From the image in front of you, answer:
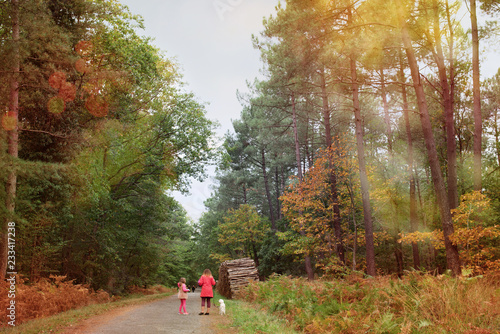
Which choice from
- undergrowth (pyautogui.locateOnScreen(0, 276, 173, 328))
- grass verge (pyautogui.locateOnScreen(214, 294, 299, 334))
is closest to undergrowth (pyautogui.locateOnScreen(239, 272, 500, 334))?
grass verge (pyautogui.locateOnScreen(214, 294, 299, 334))

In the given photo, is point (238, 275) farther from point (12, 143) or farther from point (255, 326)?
point (12, 143)

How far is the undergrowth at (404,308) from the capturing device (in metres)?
5.41

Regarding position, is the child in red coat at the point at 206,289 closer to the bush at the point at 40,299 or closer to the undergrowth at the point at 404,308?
the undergrowth at the point at 404,308

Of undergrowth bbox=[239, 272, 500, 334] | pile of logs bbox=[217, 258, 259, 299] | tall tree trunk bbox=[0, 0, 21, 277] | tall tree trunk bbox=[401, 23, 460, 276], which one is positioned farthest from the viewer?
pile of logs bbox=[217, 258, 259, 299]

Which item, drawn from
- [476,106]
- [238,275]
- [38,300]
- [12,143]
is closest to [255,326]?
[38,300]

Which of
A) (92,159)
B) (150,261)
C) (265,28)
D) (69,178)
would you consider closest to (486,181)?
(265,28)

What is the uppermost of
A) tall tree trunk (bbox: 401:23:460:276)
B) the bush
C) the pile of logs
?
tall tree trunk (bbox: 401:23:460:276)

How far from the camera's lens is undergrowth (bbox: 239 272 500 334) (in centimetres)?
541

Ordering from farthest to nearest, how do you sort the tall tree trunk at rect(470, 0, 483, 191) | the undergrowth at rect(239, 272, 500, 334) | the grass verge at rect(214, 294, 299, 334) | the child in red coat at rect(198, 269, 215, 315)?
the tall tree trunk at rect(470, 0, 483, 191), the child in red coat at rect(198, 269, 215, 315), the grass verge at rect(214, 294, 299, 334), the undergrowth at rect(239, 272, 500, 334)

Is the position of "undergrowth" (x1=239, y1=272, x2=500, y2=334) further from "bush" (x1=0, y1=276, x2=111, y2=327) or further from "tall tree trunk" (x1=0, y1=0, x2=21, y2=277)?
"tall tree trunk" (x1=0, y1=0, x2=21, y2=277)

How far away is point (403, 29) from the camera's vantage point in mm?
11297

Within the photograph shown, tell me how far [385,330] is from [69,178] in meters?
11.0

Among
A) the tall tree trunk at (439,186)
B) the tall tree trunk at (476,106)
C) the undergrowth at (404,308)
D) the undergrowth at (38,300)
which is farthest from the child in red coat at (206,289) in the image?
the tall tree trunk at (476,106)

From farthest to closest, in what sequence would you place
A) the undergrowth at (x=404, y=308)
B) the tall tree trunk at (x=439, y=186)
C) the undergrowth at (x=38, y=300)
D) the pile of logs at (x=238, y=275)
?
1. the pile of logs at (x=238, y=275)
2. the tall tree trunk at (x=439, y=186)
3. the undergrowth at (x=38, y=300)
4. the undergrowth at (x=404, y=308)
